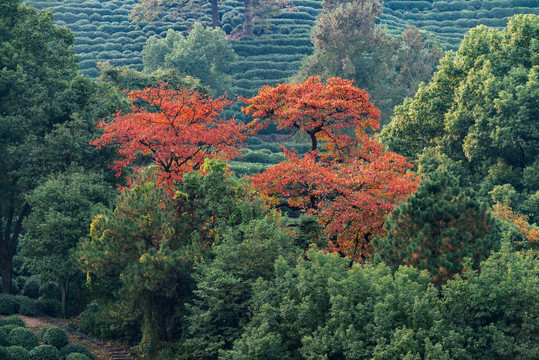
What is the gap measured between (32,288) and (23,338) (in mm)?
10860

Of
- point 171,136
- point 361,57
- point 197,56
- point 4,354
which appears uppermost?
point 171,136

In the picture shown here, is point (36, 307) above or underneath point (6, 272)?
underneath

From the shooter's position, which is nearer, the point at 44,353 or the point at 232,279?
the point at 232,279

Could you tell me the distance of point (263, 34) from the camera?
7550 centimetres

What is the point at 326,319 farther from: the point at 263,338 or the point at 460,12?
the point at 460,12

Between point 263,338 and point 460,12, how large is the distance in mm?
75438

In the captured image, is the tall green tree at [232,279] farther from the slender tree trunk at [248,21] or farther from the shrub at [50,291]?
the slender tree trunk at [248,21]

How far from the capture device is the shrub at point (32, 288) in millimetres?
32969

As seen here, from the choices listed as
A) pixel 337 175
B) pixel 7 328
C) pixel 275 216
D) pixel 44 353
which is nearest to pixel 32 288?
pixel 7 328

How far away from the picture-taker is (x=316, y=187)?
23219 mm

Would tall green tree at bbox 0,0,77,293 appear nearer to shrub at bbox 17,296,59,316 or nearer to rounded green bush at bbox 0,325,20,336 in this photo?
shrub at bbox 17,296,59,316

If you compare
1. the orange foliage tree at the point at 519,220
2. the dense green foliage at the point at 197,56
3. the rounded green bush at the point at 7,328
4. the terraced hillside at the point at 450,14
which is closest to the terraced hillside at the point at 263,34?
the terraced hillside at the point at 450,14

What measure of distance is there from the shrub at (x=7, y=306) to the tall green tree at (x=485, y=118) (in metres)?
20.0

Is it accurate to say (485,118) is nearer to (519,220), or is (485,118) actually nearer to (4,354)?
(519,220)
